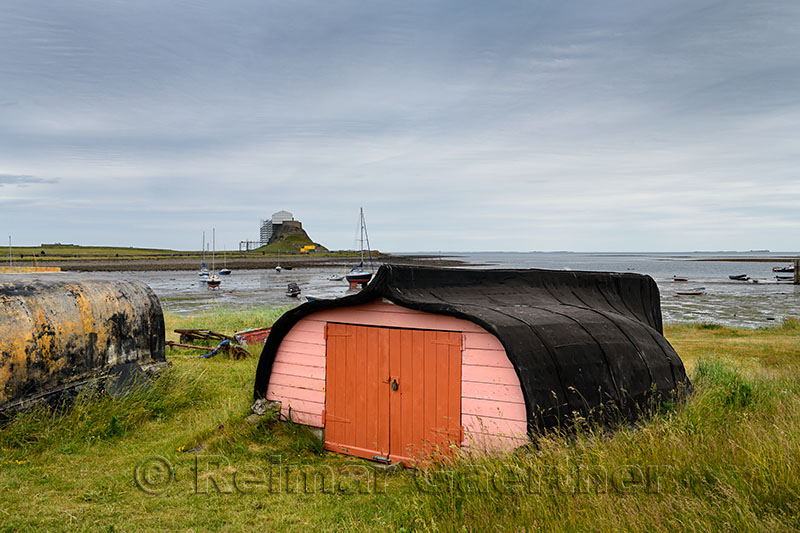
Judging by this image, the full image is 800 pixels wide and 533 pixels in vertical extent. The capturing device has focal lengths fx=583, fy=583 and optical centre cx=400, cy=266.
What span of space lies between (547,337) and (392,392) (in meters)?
2.24

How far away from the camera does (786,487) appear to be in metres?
4.55

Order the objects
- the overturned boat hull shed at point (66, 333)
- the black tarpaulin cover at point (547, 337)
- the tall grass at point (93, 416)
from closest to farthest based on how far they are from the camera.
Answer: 1. the black tarpaulin cover at point (547, 337)
2. the tall grass at point (93, 416)
3. the overturned boat hull shed at point (66, 333)

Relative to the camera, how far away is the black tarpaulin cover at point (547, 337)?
22.2 feet

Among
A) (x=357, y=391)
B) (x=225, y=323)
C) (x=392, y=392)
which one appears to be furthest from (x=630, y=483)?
(x=225, y=323)

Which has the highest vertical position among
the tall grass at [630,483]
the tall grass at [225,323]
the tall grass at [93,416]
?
the tall grass at [630,483]

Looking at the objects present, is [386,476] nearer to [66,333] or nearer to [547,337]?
[547,337]

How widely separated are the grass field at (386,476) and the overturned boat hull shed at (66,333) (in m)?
0.52

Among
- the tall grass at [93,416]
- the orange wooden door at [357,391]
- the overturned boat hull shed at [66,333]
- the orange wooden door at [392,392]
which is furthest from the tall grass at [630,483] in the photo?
the overturned boat hull shed at [66,333]

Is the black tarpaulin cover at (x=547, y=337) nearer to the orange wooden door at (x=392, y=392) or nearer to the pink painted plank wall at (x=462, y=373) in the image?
the pink painted plank wall at (x=462, y=373)

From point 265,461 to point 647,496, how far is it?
5032 mm

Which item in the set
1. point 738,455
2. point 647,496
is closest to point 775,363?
point 738,455

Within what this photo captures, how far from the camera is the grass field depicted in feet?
15.5

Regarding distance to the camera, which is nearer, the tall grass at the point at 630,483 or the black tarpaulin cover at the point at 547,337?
the tall grass at the point at 630,483

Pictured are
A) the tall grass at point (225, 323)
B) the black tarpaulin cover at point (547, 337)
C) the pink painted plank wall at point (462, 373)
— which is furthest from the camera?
the tall grass at point (225, 323)
